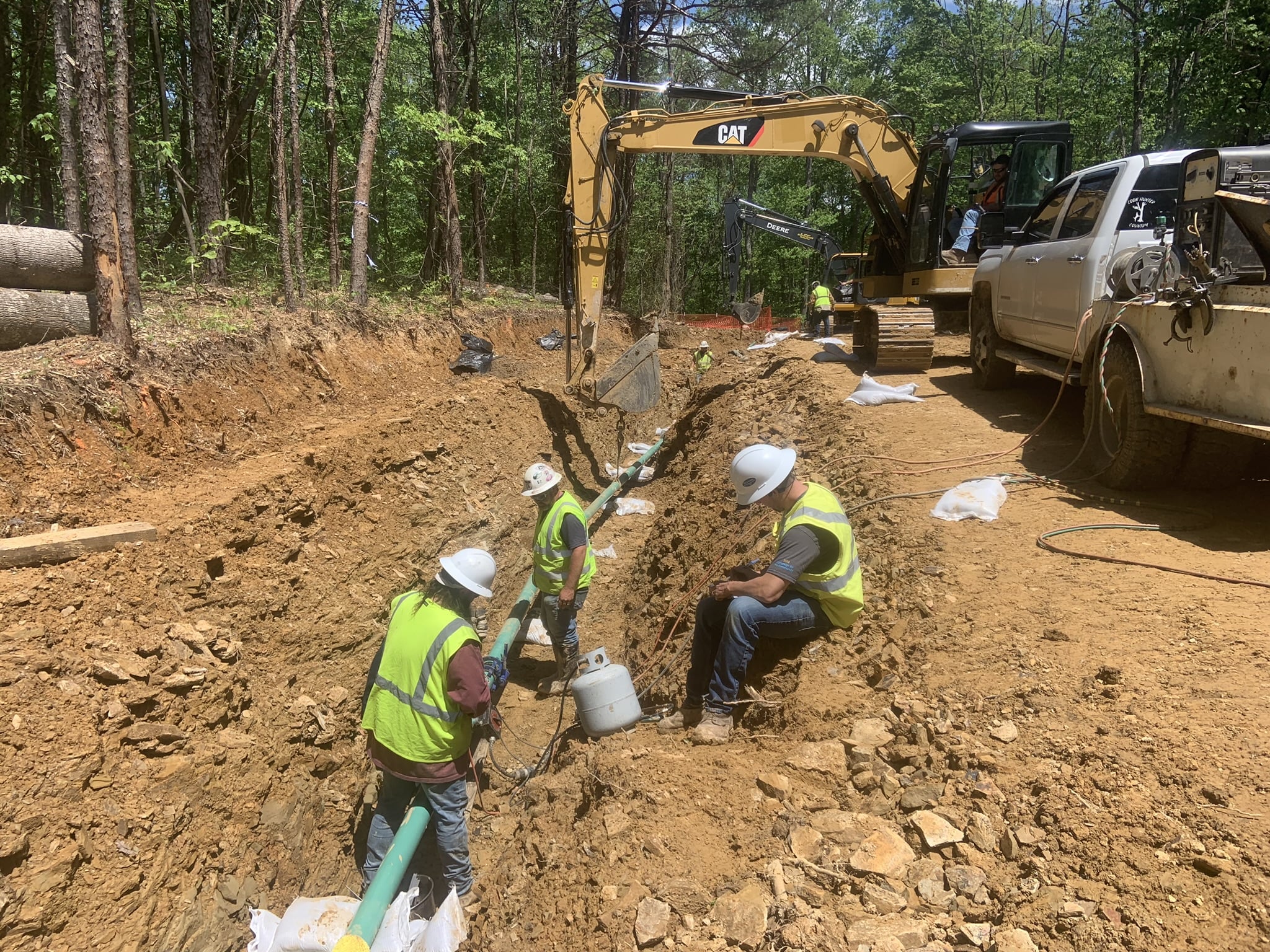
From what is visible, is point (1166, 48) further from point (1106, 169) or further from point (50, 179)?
point (50, 179)

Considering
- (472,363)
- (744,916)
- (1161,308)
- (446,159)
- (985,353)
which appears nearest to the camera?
(744,916)

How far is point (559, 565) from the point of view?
6258mm

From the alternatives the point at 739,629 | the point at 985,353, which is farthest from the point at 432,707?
the point at 985,353

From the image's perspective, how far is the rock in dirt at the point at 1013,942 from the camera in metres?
2.36

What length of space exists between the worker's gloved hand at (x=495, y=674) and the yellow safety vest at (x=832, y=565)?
1870mm

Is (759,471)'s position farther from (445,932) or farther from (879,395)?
(879,395)

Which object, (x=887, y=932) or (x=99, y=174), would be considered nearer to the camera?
(x=887, y=932)

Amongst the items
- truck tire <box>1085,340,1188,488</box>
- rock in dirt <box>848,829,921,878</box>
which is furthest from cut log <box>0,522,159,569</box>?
truck tire <box>1085,340,1188,488</box>

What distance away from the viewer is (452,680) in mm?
3703

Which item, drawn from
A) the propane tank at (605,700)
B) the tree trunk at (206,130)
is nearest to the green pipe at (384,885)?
the propane tank at (605,700)

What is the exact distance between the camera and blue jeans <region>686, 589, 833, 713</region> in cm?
407

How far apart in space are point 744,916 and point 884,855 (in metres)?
0.57

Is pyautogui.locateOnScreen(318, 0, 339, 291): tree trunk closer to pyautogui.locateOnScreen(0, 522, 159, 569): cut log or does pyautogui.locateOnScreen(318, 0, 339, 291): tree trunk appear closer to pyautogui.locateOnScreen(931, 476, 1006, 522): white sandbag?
pyautogui.locateOnScreen(0, 522, 159, 569): cut log

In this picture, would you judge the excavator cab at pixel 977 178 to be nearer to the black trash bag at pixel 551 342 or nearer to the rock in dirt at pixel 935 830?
the black trash bag at pixel 551 342
